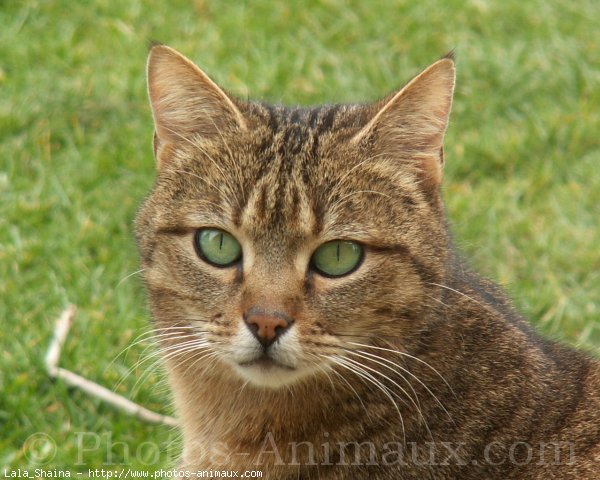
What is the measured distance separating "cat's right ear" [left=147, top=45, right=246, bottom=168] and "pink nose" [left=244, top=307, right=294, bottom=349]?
34.5 inches

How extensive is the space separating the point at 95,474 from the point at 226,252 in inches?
63.4

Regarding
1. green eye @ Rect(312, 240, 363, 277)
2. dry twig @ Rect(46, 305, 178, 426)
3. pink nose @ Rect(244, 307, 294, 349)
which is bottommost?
dry twig @ Rect(46, 305, 178, 426)

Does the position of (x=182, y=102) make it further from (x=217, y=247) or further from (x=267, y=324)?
(x=267, y=324)

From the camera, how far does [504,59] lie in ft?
26.5

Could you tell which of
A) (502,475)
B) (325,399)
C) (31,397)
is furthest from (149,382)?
(502,475)

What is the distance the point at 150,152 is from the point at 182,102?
2.91 meters

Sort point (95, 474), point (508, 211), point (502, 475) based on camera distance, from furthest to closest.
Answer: point (508, 211)
point (95, 474)
point (502, 475)

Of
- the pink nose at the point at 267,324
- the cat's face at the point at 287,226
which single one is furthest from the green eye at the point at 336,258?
the pink nose at the point at 267,324

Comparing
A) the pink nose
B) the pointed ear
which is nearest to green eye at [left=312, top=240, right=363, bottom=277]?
the pink nose

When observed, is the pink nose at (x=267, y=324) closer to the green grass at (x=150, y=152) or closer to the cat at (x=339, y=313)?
the cat at (x=339, y=313)

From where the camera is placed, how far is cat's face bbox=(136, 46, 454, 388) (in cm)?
377

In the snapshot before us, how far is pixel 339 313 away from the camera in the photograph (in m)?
3.79

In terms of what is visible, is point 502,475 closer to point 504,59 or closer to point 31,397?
point 31,397

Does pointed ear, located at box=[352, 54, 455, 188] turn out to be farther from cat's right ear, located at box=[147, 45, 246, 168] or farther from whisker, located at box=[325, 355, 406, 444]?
whisker, located at box=[325, 355, 406, 444]
